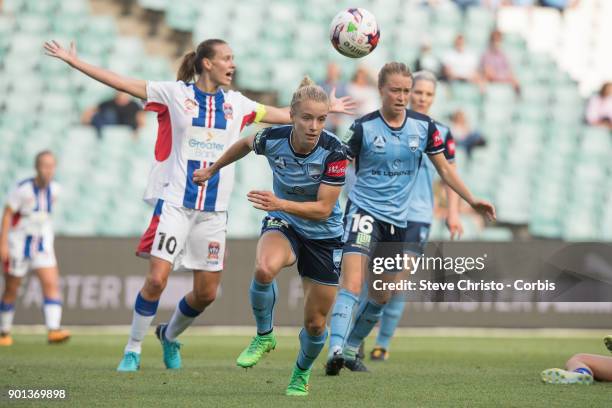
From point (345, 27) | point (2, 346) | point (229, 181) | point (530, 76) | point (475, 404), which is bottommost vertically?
point (2, 346)

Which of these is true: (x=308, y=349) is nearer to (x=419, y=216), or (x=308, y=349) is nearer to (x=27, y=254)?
(x=419, y=216)

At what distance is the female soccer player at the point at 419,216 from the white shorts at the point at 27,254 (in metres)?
4.16

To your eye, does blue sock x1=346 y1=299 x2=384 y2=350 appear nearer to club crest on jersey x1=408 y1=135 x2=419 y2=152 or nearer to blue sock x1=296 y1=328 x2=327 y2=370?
club crest on jersey x1=408 y1=135 x2=419 y2=152

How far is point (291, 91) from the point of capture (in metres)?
18.1

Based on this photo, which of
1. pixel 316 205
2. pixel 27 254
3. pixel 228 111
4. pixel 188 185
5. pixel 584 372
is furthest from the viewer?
pixel 27 254

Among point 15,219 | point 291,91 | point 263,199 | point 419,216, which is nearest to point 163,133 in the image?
point 263,199

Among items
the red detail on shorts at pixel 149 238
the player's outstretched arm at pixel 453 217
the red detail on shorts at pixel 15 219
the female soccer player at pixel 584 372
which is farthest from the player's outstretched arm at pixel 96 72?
the red detail on shorts at pixel 15 219

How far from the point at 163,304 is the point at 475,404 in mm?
8264

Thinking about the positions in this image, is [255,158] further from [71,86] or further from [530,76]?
[530,76]

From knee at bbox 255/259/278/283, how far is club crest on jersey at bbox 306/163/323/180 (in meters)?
A: 0.62

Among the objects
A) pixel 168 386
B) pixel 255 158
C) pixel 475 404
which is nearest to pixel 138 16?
pixel 255 158

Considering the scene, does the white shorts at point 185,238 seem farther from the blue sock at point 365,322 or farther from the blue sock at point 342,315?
the blue sock at point 365,322

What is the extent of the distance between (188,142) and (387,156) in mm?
1622

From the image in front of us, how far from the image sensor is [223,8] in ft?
61.9
